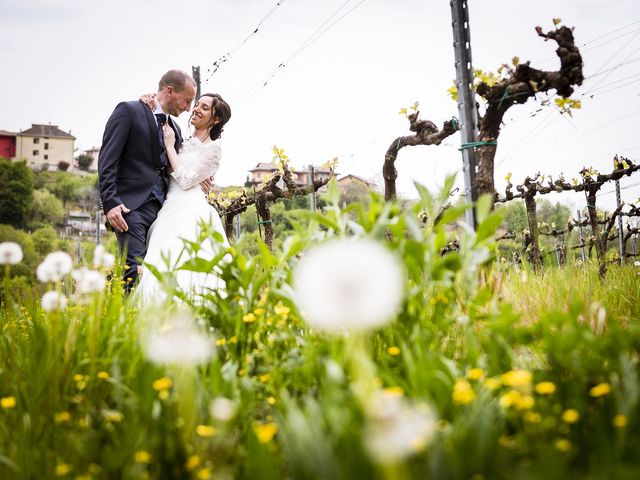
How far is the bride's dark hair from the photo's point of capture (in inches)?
179

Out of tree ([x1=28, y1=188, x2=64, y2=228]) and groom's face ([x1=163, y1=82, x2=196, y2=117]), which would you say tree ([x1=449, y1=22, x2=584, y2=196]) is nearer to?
groom's face ([x1=163, y1=82, x2=196, y2=117])

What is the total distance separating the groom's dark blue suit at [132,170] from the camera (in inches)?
150

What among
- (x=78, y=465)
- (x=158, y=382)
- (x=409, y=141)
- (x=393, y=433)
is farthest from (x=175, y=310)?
(x=409, y=141)

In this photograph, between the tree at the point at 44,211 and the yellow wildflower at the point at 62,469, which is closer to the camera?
the yellow wildflower at the point at 62,469

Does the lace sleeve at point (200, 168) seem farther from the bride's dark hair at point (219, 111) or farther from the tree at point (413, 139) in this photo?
the tree at point (413, 139)

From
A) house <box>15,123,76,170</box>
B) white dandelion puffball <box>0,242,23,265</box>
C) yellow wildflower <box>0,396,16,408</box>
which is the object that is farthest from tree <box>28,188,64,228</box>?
yellow wildflower <box>0,396,16,408</box>

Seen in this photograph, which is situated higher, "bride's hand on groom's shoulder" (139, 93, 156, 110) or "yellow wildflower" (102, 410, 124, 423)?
"bride's hand on groom's shoulder" (139, 93, 156, 110)

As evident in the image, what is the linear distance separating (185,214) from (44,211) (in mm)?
82378

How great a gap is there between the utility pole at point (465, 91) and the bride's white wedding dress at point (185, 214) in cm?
187

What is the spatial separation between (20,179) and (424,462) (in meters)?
80.8

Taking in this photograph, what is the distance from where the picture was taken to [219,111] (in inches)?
180

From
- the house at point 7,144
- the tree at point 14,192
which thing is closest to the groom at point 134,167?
the tree at point 14,192

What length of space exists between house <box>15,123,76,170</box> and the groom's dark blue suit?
347 ft

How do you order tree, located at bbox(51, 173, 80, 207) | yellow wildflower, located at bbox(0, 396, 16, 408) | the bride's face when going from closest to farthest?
yellow wildflower, located at bbox(0, 396, 16, 408) < the bride's face < tree, located at bbox(51, 173, 80, 207)
